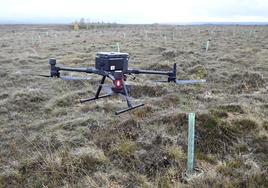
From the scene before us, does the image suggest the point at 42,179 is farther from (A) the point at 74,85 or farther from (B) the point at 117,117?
(A) the point at 74,85

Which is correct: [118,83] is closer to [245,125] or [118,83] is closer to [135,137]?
[135,137]

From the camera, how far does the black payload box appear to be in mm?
5801

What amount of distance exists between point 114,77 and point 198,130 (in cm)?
164

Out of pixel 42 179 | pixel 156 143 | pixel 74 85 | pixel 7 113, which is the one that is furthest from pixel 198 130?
pixel 74 85

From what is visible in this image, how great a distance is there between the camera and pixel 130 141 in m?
5.15

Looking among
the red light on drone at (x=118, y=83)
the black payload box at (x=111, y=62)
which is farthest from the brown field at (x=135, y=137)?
the black payload box at (x=111, y=62)

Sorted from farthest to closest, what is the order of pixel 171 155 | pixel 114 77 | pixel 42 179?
pixel 114 77, pixel 171 155, pixel 42 179

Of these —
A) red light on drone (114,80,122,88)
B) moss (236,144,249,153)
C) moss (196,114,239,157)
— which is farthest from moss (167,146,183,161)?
red light on drone (114,80,122,88)

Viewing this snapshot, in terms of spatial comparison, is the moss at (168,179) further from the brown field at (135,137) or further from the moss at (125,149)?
the moss at (125,149)

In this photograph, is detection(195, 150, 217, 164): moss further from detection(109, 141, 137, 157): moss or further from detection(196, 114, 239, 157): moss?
detection(109, 141, 137, 157): moss

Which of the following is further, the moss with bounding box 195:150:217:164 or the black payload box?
the black payload box

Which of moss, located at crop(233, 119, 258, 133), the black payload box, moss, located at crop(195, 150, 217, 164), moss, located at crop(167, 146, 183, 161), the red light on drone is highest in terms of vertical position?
the black payload box

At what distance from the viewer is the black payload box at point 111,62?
5.80 m

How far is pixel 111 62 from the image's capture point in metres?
5.82
